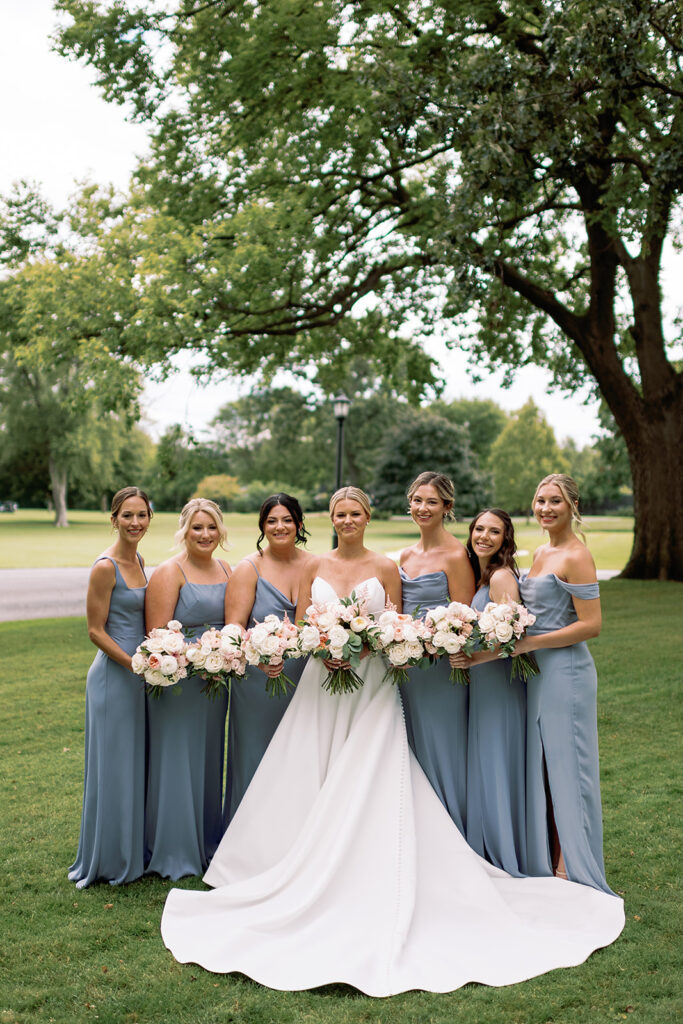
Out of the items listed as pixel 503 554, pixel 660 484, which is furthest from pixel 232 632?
pixel 660 484

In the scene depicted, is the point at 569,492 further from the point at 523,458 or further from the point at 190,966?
the point at 523,458

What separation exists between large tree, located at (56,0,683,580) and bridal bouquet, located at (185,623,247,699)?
8887 mm

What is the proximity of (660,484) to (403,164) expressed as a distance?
9.26m

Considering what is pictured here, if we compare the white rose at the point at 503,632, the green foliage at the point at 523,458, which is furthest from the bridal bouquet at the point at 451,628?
the green foliage at the point at 523,458

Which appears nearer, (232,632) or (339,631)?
(339,631)

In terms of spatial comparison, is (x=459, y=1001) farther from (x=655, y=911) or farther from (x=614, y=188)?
(x=614, y=188)

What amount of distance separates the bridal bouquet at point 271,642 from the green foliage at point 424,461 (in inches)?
2207

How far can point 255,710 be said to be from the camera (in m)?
5.92

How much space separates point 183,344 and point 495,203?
21.1 ft

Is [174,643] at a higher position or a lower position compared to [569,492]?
lower

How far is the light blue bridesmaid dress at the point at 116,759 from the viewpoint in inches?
226

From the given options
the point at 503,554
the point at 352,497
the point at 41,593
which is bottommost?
the point at 41,593

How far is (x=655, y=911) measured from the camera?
5.39 metres

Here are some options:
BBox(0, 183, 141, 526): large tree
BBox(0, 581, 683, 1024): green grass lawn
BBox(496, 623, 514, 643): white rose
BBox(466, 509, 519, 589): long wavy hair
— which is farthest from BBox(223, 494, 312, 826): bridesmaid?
BBox(0, 183, 141, 526): large tree
